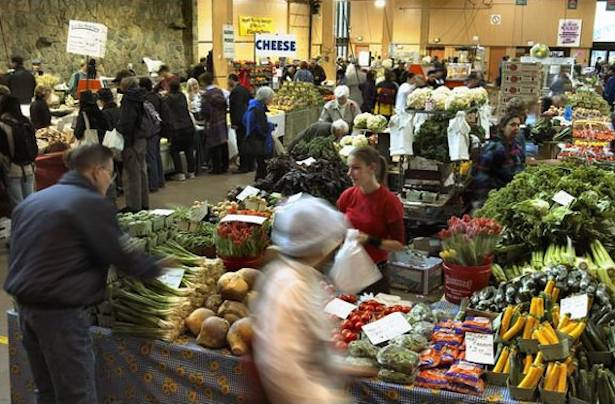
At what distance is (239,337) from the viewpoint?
3.55m

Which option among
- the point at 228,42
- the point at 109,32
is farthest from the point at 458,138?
the point at 109,32

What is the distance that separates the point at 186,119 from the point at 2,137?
3.72m

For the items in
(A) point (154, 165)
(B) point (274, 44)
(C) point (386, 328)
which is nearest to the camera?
(C) point (386, 328)

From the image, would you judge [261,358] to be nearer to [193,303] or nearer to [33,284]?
[33,284]

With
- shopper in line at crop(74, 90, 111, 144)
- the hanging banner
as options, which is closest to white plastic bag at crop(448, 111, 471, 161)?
shopper in line at crop(74, 90, 111, 144)

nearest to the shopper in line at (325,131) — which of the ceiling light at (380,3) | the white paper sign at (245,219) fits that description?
the white paper sign at (245,219)

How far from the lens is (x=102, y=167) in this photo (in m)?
3.29

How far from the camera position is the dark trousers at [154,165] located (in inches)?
388

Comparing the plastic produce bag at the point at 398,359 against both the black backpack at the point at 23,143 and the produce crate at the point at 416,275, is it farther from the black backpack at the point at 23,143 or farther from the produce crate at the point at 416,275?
the black backpack at the point at 23,143

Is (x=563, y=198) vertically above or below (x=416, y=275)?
above

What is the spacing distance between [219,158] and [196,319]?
313 inches

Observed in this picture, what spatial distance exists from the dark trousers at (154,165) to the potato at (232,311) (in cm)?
630

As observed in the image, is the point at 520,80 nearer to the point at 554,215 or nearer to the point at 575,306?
the point at 554,215

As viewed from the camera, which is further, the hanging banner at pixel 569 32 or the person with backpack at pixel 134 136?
the hanging banner at pixel 569 32
